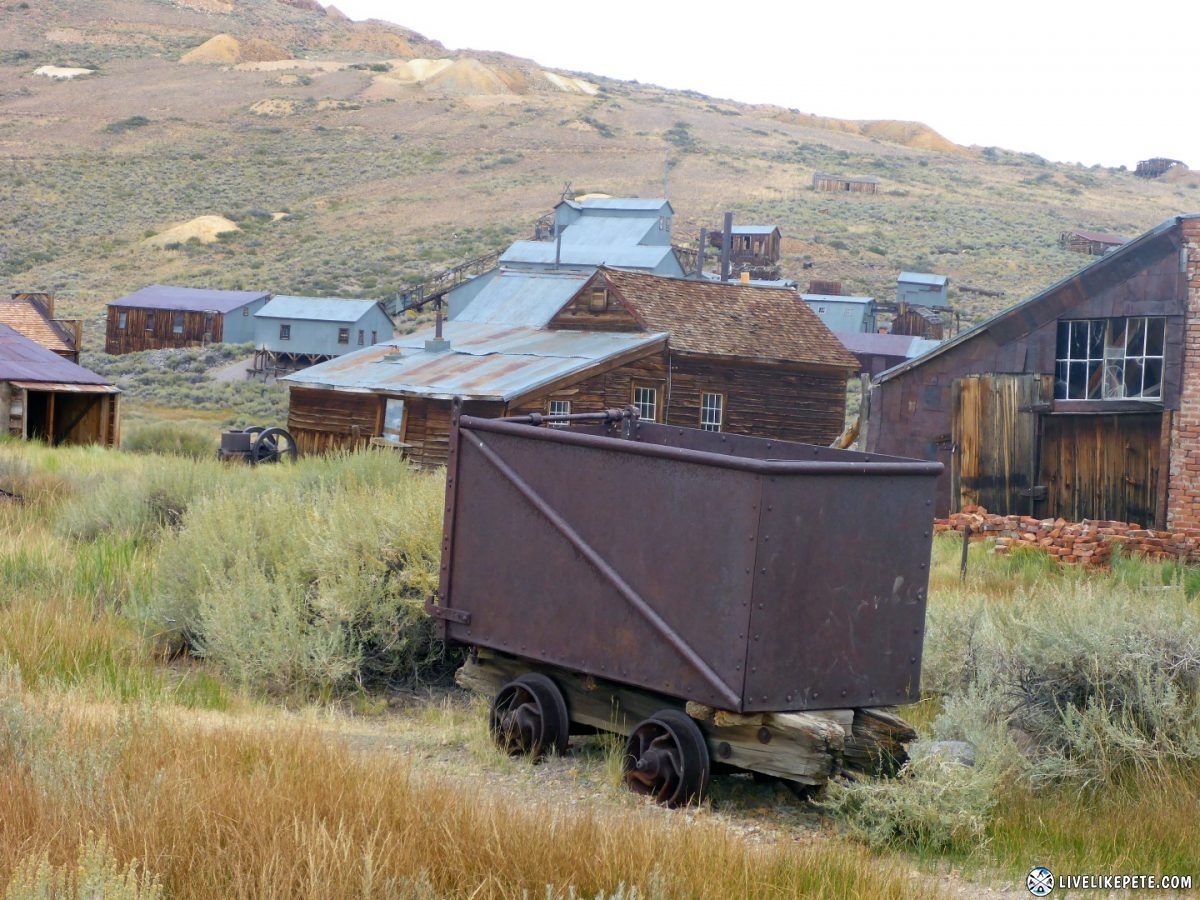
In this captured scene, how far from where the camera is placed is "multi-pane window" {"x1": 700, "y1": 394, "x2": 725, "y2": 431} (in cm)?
2861

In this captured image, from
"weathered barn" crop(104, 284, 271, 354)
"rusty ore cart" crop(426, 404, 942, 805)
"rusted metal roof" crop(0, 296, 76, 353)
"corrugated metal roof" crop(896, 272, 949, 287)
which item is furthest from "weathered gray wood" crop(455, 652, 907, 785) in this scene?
"corrugated metal roof" crop(896, 272, 949, 287)

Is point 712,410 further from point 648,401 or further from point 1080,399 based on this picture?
point 1080,399

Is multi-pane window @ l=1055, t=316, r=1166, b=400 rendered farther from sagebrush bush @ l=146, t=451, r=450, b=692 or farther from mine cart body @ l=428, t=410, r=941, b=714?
mine cart body @ l=428, t=410, r=941, b=714

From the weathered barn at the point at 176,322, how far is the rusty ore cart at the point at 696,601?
170 ft

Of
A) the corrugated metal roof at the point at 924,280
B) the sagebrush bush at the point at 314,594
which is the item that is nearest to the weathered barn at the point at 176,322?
the corrugated metal roof at the point at 924,280

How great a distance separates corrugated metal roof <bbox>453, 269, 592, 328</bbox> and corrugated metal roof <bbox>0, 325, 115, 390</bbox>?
10446mm

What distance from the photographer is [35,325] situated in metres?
35.3

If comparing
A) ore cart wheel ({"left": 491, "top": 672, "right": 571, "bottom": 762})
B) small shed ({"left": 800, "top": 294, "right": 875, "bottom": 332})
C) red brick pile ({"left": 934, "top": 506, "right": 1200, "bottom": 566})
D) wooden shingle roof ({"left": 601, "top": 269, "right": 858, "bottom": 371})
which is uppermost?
small shed ({"left": 800, "top": 294, "right": 875, "bottom": 332})

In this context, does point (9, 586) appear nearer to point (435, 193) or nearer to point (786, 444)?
point (786, 444)

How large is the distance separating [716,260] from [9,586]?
5480 centimetres

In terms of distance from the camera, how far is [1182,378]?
1720 cm

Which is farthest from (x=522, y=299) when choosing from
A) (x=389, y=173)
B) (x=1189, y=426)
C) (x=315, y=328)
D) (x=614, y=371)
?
(x=389, y=173)

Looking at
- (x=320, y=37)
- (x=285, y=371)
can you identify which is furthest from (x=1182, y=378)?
(x=320, y=37)

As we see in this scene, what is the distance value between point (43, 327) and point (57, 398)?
6.90 metres
